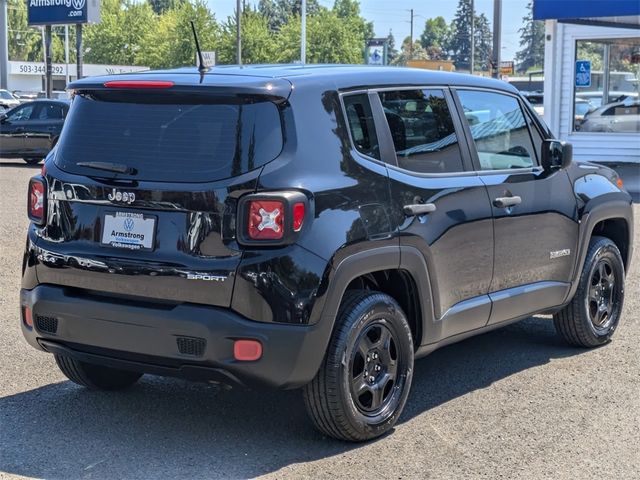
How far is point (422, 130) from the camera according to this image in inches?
209

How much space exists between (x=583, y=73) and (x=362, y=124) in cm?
1795

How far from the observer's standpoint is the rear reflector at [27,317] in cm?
488

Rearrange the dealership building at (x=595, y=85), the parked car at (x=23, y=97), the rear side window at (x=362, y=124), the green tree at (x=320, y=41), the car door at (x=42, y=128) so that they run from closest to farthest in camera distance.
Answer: the rear side window at (x=362, y=124) → the dealership building at (x=595, y=85) → the car door at (x=42, y=128) → the parked car at (x=23, y=97) → the green tree at (x=320, y=41)

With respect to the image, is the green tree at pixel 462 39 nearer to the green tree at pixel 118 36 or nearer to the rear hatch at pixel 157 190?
the green tree at pixel 118 36

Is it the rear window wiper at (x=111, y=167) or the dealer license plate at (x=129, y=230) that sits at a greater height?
the rear window wiper at (x=111, y=167)

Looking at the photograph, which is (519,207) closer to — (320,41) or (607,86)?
(607,86)

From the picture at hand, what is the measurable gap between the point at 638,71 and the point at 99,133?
18348 millimetres

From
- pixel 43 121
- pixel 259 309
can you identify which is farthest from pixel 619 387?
pixel 43 121

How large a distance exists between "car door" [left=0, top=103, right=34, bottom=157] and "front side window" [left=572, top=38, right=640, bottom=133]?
42.1 ft

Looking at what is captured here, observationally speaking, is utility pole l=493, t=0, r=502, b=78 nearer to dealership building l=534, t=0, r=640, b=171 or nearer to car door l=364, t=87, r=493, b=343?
dealership building l=534, t=0, r=640, b=171

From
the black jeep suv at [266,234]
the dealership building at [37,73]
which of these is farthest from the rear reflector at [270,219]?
the dealership building at [37,73]

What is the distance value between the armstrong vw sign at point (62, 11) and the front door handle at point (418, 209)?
34130 mm

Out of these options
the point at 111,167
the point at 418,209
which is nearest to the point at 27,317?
the point at 111,167

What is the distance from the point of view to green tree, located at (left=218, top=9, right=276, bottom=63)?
79500 millimetres
